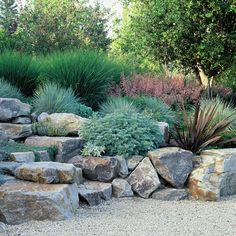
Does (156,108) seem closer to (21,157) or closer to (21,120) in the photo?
(21,120)

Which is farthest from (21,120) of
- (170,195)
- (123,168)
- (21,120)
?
(170,195)

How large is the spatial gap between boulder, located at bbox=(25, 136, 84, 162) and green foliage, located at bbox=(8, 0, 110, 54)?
8.86 meters

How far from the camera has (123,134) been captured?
6.86 metres

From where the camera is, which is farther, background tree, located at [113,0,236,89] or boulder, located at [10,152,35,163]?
background tree, located at [113,0,236,89]

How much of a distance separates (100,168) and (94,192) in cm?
52

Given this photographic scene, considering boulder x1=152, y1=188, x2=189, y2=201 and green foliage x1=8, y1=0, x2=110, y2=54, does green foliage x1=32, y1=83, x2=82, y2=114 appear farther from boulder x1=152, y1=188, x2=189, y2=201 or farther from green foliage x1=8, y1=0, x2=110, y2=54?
green foliage x1=8, y1=0, x2=110, y2=54

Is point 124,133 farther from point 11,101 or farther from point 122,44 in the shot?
point 122,44

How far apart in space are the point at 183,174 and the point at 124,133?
1.02 metres

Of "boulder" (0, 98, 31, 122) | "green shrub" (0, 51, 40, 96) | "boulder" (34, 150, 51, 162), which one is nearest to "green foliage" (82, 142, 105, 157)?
"boulder" (34, 150, 51, 162)

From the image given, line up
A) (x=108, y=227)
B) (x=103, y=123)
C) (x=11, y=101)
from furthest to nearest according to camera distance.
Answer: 1. (x=11, y=101)
2. (x=103, y=123)
3. (x=108, y=227)

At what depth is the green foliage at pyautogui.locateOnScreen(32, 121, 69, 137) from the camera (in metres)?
7.35

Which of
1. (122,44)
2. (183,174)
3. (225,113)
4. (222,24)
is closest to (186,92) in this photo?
(225,113)

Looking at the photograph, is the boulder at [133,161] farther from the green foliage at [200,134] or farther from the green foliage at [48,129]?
the green foliage at [48,129]

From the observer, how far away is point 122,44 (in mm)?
21125
